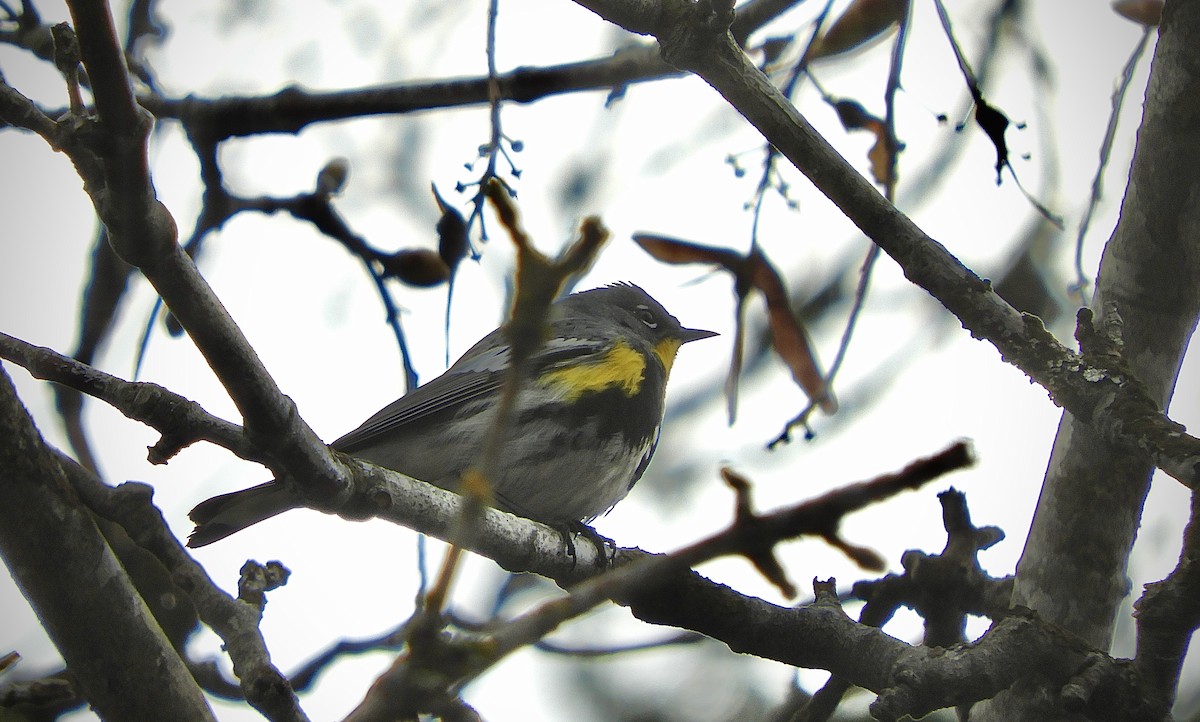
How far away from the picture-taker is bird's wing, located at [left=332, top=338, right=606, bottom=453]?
5074 mm

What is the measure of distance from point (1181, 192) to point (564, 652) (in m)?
2.64

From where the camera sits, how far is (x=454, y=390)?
5.34 metres

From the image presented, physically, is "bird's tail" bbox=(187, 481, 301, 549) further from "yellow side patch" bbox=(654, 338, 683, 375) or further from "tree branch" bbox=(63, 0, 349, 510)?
"yellow side patch" bbox=(654, 338, 683, 375)

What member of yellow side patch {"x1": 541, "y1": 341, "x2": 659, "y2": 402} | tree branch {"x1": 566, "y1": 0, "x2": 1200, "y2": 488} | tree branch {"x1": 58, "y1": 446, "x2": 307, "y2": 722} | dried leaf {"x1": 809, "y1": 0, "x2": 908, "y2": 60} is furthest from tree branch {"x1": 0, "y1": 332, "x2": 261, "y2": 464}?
dried leaf {"x1": 809, "y1": 0, "x2": 908, "y2": 60}

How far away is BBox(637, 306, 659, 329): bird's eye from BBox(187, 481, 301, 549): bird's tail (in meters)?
2.95

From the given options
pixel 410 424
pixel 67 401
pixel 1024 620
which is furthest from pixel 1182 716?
pixel 67 401

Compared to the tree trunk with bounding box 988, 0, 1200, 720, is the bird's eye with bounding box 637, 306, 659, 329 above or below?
above

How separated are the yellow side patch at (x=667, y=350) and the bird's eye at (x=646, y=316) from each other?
181 mm

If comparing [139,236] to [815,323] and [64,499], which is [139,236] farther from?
[815,323]

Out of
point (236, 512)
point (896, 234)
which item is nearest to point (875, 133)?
point (896, 234)

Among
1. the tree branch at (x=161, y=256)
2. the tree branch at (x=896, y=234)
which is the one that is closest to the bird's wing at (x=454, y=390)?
the tree branch at (x=896, y=234)

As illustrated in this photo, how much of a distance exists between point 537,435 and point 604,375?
65 centimetres

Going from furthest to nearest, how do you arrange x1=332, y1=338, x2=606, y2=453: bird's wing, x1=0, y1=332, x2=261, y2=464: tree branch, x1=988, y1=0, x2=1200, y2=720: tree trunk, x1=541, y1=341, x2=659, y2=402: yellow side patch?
x1=541, y1=341, x2=659, y2=402: yellow side patch → x1=332, y1=338, x2=606, y2=453: bird's wing → x1=988, y1=0, x2=1200, y2=720: tree trunk → x1=0, y1=332, x2=261, y2=464: tree branch

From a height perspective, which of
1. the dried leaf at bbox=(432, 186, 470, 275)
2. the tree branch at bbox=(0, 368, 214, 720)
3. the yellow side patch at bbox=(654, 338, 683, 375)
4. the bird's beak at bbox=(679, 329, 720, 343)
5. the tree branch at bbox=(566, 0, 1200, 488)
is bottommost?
the tree branch at bbox=(0, 368, 214, 720)
